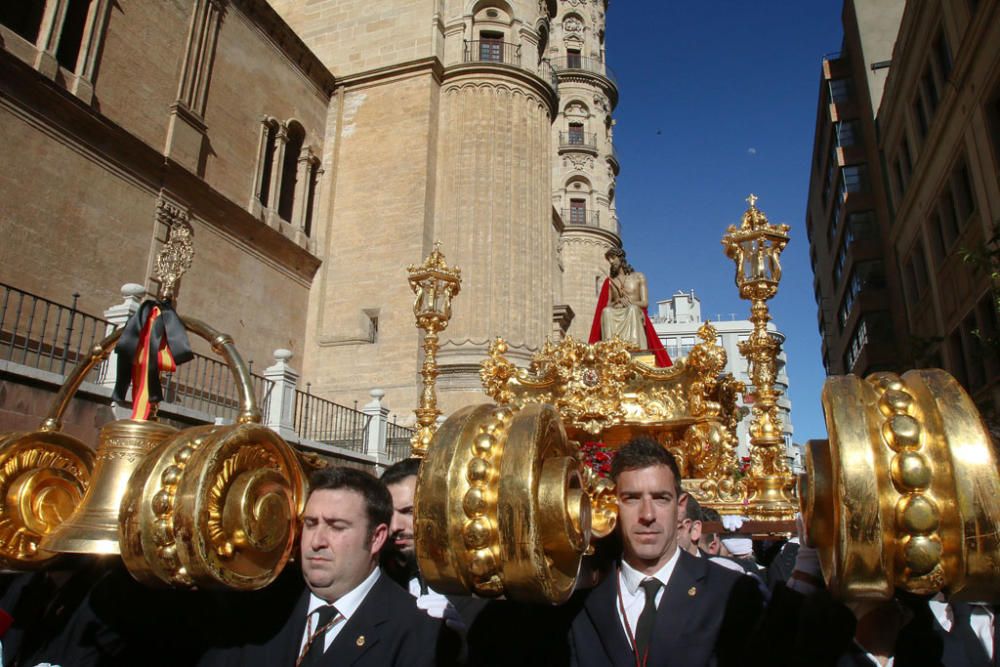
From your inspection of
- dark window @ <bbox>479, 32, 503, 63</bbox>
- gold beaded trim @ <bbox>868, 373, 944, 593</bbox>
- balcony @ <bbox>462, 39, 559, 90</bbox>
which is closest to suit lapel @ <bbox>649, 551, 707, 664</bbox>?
gold beaded trim @ <bbox>868, 373, 944, 593</bbox>

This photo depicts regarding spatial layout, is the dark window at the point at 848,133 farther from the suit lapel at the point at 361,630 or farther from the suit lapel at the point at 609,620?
the suit lapel at the point at 361,630

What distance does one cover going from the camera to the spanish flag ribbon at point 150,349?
2.78m

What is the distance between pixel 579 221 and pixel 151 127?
1049 inches

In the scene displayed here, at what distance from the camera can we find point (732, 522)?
6188mm

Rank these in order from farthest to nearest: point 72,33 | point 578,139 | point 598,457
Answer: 1. point 578,139
2. point 72,33
3. point 598,457

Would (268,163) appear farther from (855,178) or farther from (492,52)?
(855,178)

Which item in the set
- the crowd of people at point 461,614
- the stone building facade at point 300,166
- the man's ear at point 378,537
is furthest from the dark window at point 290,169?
the man's ear at point 378,537

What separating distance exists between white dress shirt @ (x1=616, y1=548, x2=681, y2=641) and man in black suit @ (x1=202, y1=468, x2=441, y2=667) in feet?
2.32

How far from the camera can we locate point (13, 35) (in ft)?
43.7

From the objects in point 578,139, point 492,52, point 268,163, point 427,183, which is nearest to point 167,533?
point 427,183

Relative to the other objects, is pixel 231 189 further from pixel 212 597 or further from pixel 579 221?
pixel 579 221

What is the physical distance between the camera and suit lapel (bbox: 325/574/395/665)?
2371 millimetres

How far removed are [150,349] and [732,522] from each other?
521 cm

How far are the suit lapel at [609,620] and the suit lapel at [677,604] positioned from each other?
3.8 inches
